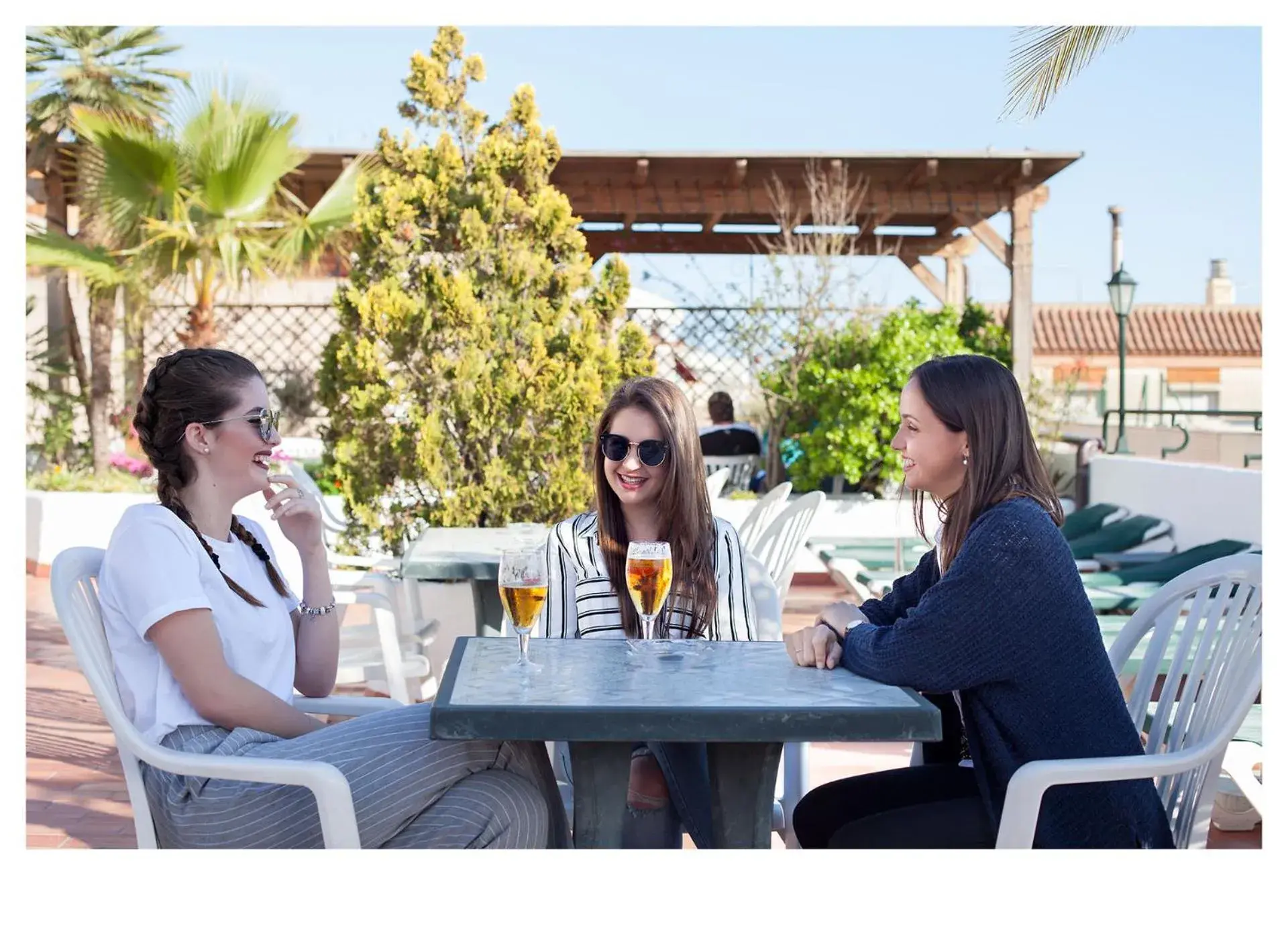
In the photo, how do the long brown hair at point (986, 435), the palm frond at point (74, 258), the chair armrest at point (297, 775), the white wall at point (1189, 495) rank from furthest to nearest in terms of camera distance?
the palm frond at point (74, 258) < the white wall at point (1189, 495) < the long brown hair at point (986, 435) < the chair armrest at point (297, 775)

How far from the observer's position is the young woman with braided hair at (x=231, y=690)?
198cm

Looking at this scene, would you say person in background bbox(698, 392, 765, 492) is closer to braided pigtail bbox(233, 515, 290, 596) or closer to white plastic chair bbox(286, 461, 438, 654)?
white plastic chair bbox(286, 461, 438, 654)

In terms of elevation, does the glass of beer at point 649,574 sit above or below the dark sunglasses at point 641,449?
below

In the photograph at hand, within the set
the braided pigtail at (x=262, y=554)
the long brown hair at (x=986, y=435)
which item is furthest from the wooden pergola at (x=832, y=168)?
the long brown hair at (x=986, y=435)

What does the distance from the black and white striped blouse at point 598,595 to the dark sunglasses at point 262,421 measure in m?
0.70

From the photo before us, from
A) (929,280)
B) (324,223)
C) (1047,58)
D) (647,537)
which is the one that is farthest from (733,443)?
(647,537)

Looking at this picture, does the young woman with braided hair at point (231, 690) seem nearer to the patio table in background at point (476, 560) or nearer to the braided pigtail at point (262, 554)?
the braided pigtail at point (262, 554)

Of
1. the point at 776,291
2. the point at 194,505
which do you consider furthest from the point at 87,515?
the point at 194,505

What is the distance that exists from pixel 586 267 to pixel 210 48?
5330 millimetres

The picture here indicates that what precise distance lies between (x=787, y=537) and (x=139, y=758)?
9.59 ft

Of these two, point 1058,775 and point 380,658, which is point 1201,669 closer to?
point 1058,775

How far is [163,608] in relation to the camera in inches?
78.2

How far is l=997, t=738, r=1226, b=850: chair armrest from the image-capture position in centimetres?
196
